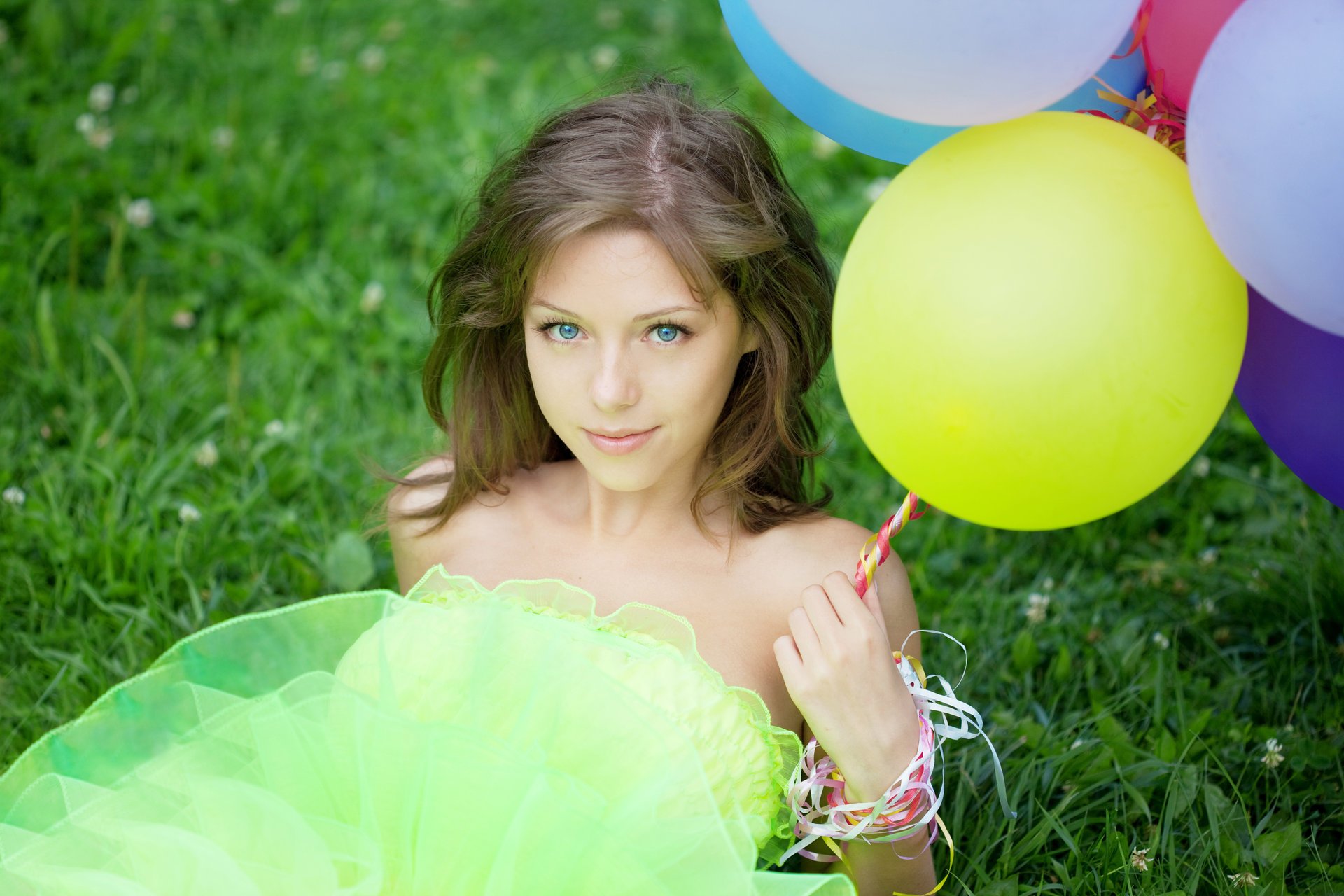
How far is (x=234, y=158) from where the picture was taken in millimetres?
3854

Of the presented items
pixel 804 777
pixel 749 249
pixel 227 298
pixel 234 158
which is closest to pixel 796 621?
pixel 804 777

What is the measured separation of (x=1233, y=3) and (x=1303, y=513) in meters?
1.64

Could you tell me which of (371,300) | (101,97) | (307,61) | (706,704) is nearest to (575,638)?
(706,704)

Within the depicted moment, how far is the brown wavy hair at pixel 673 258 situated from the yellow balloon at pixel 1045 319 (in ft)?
1.49

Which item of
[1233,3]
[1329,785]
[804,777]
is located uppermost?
[1233,3]

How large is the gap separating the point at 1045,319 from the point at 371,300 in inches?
99.3

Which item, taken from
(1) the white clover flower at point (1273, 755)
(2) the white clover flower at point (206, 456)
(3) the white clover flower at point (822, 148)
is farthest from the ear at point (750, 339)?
(3) the white clover flower at point (822, 148)

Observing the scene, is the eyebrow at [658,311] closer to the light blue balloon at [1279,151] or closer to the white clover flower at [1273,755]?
the light blue balloon at [1279,151]

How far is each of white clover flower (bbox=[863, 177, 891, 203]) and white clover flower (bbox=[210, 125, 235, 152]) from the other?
1.93m

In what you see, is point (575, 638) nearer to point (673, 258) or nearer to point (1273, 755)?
point (673, 258)

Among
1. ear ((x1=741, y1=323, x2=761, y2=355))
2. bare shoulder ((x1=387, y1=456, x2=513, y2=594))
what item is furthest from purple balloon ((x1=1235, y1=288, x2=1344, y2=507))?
bare shoulder ((x1=387, y1=456, x2=513, y2=594))

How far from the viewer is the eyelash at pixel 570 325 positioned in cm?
180

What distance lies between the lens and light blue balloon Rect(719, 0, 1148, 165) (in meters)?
1.67

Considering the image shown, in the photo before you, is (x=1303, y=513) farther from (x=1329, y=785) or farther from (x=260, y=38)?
(x=260, y=38)
